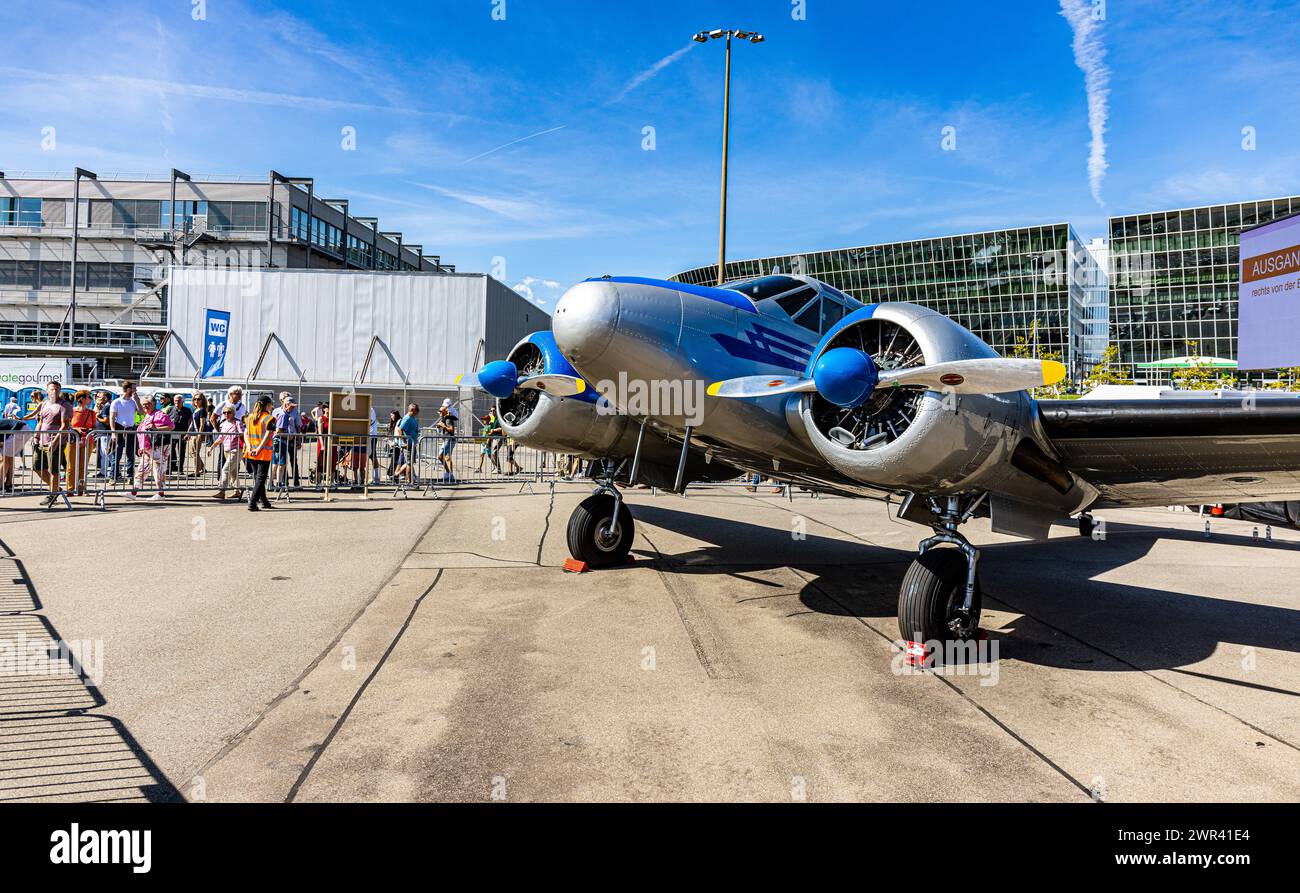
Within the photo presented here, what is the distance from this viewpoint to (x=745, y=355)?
6.89m

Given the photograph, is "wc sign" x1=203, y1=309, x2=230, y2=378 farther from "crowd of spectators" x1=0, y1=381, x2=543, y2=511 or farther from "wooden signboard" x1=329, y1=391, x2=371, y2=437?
"wooden signboard" x1=329, y1=391, x2=371, y2=437

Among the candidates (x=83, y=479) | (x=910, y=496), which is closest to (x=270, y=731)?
(x=910, y=496)

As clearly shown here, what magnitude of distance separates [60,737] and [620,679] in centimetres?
323

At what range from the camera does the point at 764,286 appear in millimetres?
7617

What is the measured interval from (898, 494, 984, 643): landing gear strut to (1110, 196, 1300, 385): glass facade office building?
9608 centimetres

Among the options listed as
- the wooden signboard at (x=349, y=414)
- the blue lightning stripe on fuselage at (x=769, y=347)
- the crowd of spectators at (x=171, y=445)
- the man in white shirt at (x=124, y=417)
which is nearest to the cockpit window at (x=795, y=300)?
the blue lightning stripe on fuselage at (x=769, y=347)

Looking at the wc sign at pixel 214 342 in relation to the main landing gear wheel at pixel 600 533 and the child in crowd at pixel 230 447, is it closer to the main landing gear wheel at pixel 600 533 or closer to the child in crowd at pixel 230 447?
the child in crowd at pixel 230 447

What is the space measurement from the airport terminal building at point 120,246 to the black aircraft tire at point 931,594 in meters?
63.4

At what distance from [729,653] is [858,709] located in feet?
4.43

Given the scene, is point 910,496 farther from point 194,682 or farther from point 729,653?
point 194,682

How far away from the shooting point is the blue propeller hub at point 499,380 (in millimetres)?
8234

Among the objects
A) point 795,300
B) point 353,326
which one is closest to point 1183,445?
point 795,300

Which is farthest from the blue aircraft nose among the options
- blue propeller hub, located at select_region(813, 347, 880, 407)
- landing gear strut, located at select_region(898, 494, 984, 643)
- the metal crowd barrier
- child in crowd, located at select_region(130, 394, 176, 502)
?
child in crowd, located at select_region(130, 394, 176, 502)

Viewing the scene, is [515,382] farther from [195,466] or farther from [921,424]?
[195,466]
